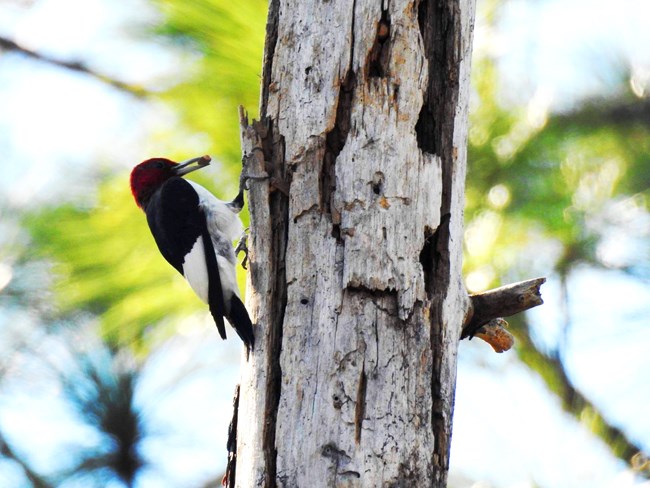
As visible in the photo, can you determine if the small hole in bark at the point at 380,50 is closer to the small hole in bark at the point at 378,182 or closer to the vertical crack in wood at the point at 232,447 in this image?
the small hole in bark at the point at 378,182

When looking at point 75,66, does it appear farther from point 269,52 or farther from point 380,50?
point 380,50

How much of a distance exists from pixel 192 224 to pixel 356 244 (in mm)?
1233

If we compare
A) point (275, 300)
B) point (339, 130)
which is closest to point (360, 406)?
point (275, 300)

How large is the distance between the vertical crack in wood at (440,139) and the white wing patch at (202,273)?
0.80 metres

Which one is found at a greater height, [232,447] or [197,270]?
[197,270]

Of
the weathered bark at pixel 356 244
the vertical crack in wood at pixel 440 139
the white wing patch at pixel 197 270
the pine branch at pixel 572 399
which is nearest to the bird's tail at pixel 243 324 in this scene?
the weathered bark at pixel 356 244

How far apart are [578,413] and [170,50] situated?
192cm

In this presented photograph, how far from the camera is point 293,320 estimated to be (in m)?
1.93

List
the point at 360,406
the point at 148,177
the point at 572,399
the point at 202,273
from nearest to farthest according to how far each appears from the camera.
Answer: the point at 360,406 → the point at 202,273 → the point at 572,399 → the point at 148,177

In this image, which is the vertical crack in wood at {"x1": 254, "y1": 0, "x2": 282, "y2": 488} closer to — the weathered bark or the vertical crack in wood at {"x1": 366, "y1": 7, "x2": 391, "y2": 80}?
the weathered bark

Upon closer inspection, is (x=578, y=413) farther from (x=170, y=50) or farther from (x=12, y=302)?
(x=12, y=302)

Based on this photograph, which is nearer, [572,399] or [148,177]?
[572,399]

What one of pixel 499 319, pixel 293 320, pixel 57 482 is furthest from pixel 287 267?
pixel 57 482

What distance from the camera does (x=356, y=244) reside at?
191 cm
